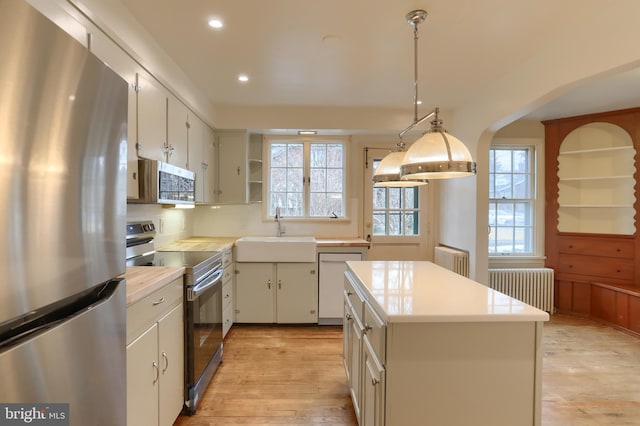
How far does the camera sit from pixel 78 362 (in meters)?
0.77

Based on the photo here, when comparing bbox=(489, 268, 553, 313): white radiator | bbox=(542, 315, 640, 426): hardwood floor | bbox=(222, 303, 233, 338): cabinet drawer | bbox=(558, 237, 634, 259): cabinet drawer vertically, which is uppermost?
bbox=(558, 237, 634, 259): cabinet drawer

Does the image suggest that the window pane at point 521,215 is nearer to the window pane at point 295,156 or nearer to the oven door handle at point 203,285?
the window pane at point 295,156

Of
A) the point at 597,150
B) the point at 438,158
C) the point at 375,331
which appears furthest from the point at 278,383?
the point at 597,150

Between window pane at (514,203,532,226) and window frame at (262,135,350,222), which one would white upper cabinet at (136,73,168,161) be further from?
window pane at (514,203,532,226)

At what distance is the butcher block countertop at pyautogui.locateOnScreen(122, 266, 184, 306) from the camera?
1.33 meters

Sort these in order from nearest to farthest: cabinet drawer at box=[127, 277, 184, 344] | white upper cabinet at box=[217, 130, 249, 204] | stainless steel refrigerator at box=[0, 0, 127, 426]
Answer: stainless steel refrigerator at box=[0, 0, 127, 426] < cabinet drawer at box=[127, 277, 184, 344] < white upper cabinet at box=[217, 130, 249, 204]

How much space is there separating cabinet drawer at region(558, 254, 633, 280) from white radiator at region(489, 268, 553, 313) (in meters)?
0.26

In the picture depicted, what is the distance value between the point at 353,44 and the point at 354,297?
1739 millimetres

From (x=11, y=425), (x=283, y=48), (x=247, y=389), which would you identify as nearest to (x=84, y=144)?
(x=11, y=425)

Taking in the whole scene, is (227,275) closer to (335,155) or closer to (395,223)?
(335,155)

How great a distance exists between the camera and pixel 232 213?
3.99 m

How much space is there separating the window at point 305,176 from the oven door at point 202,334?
1714mm

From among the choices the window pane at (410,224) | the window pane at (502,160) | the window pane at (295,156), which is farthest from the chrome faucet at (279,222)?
the window pane at (502,160)

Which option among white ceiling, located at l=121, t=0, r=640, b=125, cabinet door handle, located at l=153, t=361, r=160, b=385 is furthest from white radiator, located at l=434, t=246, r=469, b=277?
cabinet door handle, located at l=153, t=361, r=160, b=385
